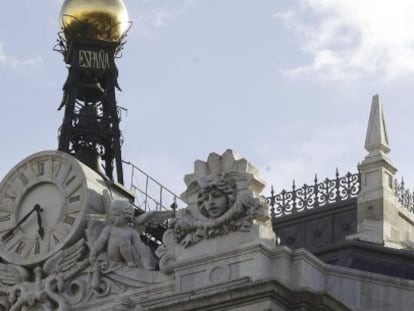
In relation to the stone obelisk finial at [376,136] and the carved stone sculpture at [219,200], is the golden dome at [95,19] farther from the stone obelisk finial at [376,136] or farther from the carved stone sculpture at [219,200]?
the carved stone sculpture at [219,200]

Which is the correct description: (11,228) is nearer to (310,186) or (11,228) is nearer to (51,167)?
(51,167)

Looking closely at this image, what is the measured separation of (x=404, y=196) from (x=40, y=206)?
1127 centimetres

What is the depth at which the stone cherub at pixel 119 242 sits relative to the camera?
53.8m

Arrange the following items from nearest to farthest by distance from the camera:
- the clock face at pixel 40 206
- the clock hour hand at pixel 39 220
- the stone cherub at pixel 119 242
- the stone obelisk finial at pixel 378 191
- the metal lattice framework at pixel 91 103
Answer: the stone cherub at pixel 119 242
the clock face at pixel 40 206
the clock hour hand at pixel 39 220
the stone obelisk finial at pixel 378 191
the metal lattice framework at pixel 91 103

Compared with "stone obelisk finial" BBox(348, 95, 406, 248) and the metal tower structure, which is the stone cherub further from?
the metal tower structure

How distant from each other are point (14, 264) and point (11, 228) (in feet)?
3.21

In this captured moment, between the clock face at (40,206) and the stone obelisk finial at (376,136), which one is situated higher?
the stone obelisk finial at (376,136)

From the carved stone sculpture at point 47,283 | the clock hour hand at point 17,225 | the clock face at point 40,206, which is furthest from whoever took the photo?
the clock hour hand at point 17,225

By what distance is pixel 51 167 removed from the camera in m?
55.6

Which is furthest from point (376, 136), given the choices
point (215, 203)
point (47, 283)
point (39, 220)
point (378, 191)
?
point (47, 283)

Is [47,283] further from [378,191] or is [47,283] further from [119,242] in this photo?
[378,191]

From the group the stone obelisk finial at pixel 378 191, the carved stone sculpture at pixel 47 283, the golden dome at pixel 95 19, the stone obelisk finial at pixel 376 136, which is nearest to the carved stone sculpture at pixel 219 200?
the carved stone sculpture at pixel 47 283

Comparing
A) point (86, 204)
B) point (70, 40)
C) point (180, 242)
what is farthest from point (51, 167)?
point (70, 40)

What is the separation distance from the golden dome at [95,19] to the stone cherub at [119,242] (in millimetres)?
14108
